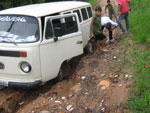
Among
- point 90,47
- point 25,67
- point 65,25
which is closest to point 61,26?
point 65,25

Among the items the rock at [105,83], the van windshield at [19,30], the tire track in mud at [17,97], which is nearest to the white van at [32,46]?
the van windshield at [19,30]

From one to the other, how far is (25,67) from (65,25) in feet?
5.46

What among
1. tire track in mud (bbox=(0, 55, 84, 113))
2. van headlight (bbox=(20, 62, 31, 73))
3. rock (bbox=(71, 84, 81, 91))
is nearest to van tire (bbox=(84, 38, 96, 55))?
tire track in mud (bbox=(0, 55, 84, 113))

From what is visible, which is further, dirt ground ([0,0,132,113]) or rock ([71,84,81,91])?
rock ([71,84,81,91])

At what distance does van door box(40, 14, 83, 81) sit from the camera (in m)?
5.08

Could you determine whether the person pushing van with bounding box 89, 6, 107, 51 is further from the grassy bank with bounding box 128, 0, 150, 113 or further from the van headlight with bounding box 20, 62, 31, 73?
the van headlight with bounding box 20, 62, 31, 73

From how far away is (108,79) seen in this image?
5383mm

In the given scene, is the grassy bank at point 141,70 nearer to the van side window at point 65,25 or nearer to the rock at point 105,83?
the rock at point 105,83

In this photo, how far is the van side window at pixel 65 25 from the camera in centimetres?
540

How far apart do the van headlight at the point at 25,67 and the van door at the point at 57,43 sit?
0.33 meters

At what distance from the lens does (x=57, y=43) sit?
212 inches

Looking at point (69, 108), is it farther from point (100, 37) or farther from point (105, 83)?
point (100, 37)

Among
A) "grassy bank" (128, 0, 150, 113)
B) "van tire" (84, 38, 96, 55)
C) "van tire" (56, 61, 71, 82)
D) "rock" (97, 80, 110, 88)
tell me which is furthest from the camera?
"van tire" (84, 38, 96, 55)

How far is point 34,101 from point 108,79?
185cm
